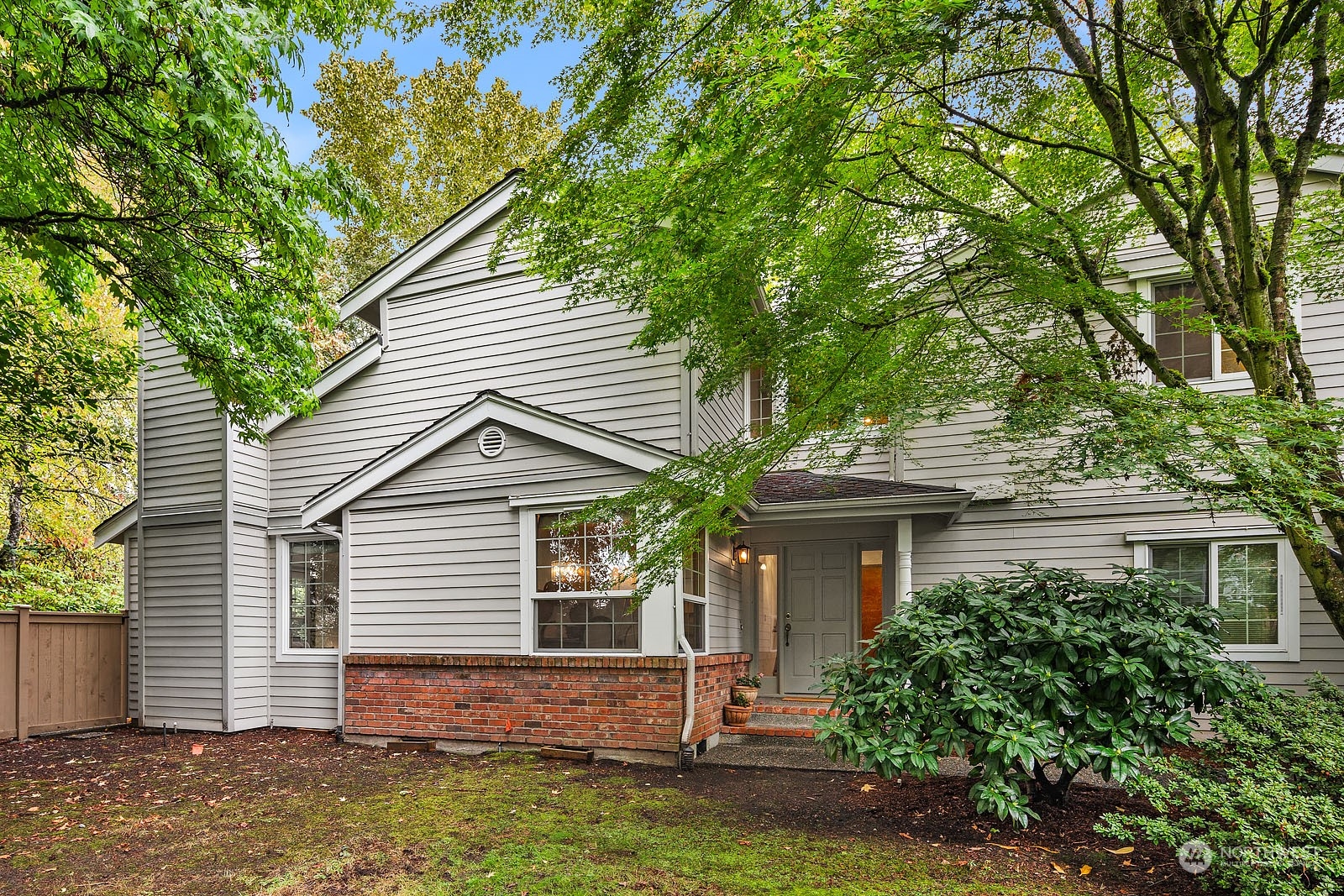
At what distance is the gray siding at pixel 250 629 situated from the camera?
29.6 ft

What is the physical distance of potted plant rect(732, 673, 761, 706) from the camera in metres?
8.55

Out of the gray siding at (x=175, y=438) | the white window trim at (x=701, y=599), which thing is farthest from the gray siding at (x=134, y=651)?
the white window trim at (x=701, y=599)

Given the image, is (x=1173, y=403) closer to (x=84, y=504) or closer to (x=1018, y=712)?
(x=1018, y=712)

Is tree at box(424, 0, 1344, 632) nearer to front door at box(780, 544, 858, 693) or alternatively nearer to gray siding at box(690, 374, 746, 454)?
gray siding at box(690, 374, 746, 454)

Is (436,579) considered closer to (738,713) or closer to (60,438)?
(738,713)

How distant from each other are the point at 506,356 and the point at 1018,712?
6.73 m

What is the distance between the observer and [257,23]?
5.17m

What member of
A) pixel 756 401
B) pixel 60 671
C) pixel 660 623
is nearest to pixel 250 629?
pixel 60 671

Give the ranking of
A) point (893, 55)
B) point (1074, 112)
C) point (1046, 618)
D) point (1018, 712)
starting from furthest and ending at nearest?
point (1074, 112) → point (1046, 618) → point (1018, 712) → point (893, 55)

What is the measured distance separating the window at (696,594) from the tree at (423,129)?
1325 cm

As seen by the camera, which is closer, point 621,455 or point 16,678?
point 621,455

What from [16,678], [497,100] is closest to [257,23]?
[16,678]

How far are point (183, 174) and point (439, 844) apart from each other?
19.6ft

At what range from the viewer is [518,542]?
316 inches
